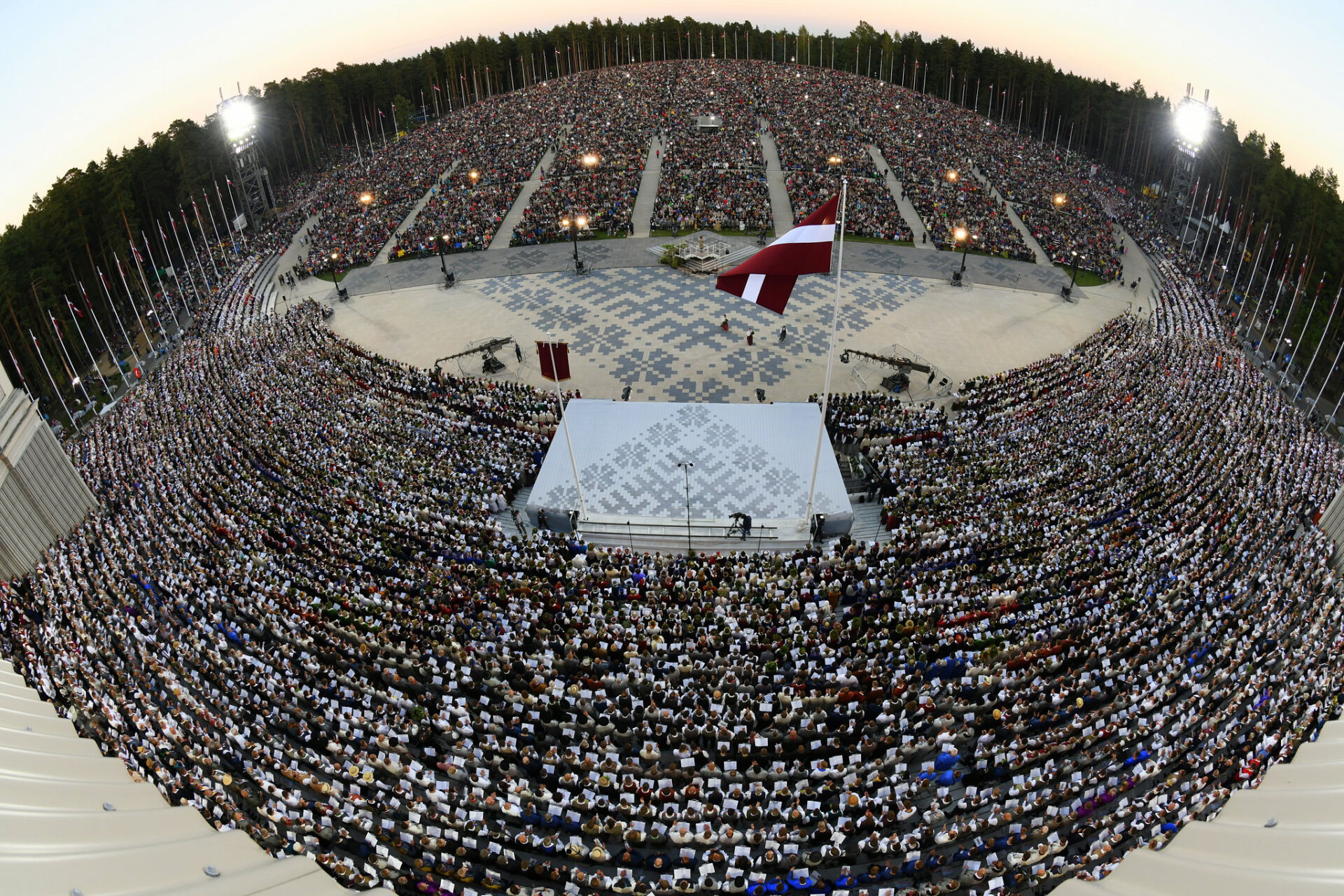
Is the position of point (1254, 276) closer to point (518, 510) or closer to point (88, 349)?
point (518, 510)

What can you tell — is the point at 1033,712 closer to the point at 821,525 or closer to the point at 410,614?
the point at 821,525

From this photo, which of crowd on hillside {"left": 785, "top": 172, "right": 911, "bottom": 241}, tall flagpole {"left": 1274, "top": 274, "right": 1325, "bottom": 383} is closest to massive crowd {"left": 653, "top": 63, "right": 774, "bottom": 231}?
crowd on hillside {"left": 785, "top": 172, "right": 911, "bottom": 241}

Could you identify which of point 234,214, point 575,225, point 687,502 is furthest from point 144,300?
point 687,502

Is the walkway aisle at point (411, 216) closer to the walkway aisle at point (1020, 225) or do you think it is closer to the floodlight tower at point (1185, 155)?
the walkway aisle at point (1020, 225)

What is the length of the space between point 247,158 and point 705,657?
3082 inches

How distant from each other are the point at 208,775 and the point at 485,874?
846cm

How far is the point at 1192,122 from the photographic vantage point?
6012 cm

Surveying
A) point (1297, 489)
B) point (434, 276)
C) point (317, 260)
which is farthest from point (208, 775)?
point (317, 260)

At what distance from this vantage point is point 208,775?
61.7 ft

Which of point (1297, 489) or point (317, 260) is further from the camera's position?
point (317, 260)

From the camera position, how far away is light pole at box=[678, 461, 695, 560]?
29953mm

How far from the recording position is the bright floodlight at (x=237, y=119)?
67.6 metres

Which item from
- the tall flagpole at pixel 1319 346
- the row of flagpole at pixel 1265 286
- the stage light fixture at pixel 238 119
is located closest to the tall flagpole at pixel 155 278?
the stage light fixture at pixel 238 119

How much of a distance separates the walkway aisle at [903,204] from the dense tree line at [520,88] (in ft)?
85.8
